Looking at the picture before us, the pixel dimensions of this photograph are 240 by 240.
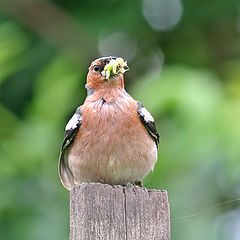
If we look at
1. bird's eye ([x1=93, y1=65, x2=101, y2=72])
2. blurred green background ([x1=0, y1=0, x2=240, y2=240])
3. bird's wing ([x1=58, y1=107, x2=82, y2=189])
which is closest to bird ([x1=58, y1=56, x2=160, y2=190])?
bird's wing ([x1=58, y1=107, x2=82, y2=189])

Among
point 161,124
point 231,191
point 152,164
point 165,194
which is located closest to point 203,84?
point 161,124

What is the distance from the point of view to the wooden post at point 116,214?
93.1 inches

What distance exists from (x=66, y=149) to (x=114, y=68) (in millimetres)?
412

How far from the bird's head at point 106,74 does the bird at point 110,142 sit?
0.01m

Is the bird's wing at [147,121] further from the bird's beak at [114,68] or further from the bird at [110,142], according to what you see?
the bird's beak at [114,68]

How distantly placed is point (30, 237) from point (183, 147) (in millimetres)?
992

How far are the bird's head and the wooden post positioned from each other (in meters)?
→ 1.29

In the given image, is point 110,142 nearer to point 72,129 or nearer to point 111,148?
point 111,148

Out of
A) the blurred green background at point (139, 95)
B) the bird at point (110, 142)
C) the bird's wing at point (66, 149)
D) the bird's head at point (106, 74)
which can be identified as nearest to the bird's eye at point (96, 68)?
the bird's head at point (106, 74)

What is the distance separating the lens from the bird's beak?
12.0 ft

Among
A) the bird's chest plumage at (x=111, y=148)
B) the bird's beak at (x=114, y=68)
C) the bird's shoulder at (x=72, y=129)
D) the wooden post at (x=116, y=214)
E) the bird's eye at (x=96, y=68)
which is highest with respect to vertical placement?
the bird's eye at (x=96, y=68)

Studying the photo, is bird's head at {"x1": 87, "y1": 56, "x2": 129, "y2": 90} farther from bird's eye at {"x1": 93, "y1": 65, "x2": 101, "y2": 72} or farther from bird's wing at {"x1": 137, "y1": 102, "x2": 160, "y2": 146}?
bird's wing at {"x1": 137, "y1": 102, "x2": 160, "y2": 146}

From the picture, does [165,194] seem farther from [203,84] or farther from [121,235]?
[203,84]

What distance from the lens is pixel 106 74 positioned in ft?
12.5
